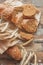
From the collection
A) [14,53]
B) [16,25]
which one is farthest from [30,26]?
[14,53]

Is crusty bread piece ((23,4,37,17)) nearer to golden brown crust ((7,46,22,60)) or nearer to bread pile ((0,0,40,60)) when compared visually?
bread pile ((0,0,40,60))

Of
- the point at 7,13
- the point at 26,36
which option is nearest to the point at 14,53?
the point at 26,36

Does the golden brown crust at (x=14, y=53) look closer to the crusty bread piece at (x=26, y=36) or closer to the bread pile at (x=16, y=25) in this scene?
the bread pile at (x=16, y=25)

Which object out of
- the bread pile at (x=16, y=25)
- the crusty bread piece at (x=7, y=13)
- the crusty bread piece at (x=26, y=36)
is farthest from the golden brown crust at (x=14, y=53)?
the crusty bread piece at (x=7, y=13)

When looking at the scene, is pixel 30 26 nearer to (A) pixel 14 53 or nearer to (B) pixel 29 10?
(B) pixel 29 10

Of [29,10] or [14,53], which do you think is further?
[29,10]

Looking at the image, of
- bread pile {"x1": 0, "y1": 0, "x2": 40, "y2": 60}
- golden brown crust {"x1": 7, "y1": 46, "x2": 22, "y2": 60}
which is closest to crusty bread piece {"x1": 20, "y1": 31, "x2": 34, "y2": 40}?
bread pile {"x1": 0, "y1": 0, "x2": 40, "y2": 60}

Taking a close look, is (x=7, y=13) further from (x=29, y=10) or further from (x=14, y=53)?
(x=14, y=53)

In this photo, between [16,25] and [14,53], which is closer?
[14,53]
